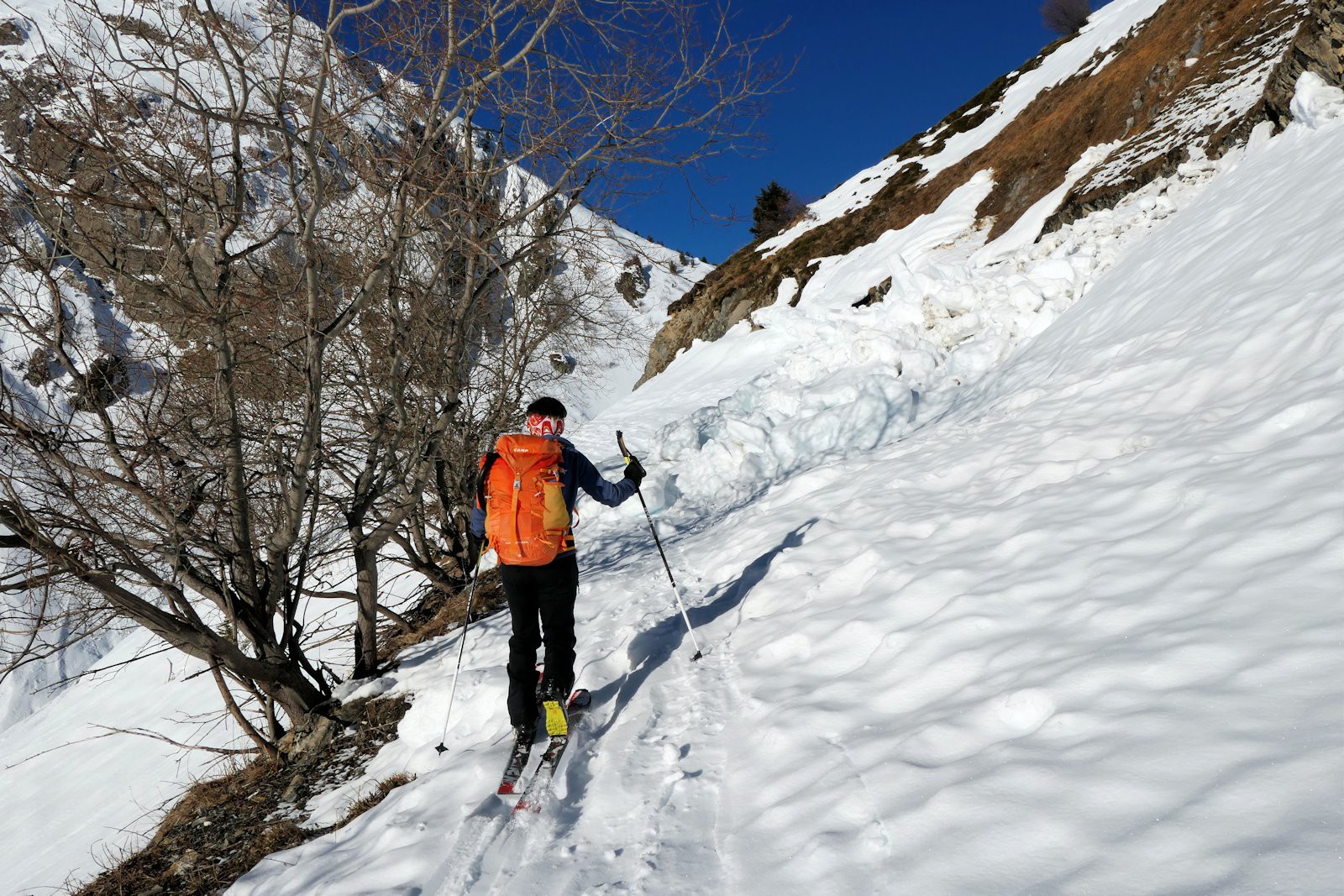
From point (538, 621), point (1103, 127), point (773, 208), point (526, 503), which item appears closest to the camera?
point (526, 503)

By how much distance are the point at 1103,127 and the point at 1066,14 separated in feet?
87.6

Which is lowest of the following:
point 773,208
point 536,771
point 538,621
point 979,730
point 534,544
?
point 979,730

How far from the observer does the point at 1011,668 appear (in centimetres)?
280

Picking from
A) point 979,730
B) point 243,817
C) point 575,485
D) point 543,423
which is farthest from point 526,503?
point 243,817

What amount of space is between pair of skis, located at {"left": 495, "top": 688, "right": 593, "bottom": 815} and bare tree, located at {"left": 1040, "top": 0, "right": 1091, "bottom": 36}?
4522 cm

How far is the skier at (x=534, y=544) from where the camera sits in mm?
3969

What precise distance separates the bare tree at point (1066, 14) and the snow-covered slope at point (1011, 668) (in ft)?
127

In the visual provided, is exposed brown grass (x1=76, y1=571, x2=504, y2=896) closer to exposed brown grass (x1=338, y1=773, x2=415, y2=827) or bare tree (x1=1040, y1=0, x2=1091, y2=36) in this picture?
exposed brown grass (x1=338, y1=773, x2=415, y2=827)

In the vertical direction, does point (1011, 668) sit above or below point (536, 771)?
below

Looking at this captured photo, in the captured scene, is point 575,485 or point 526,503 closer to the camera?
point 526,503

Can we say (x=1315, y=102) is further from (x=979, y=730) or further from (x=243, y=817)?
(x=243, y=817)

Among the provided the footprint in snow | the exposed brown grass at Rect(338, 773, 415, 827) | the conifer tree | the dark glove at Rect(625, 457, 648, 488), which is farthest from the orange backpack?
A: the conifer tree

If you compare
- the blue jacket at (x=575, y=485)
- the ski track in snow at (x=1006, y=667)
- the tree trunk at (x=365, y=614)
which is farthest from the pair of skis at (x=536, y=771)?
the tree trunk at (x=365, y=614)

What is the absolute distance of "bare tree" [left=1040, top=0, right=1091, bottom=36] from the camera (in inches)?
1432
